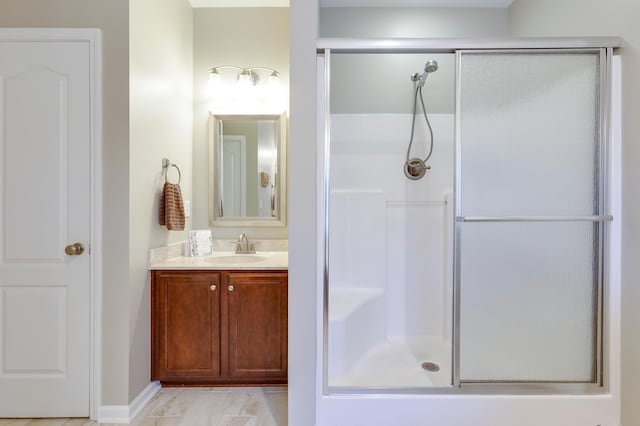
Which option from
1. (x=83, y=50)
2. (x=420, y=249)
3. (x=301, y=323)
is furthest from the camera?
(x=420, y=249)

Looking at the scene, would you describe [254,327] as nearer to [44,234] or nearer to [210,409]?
[210,409]

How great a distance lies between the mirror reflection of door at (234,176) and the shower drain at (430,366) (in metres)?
1.78

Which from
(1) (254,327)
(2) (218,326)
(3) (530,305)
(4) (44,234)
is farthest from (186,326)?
(3) (530,305)

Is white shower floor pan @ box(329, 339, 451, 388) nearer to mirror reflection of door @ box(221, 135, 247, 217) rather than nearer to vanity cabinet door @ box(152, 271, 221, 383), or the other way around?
vanity cabinet door @ box(152, 271, 221, 383)

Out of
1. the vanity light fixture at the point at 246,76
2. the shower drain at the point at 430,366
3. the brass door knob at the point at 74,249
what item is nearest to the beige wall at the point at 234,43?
the vanity light fixture at the point at 246,76

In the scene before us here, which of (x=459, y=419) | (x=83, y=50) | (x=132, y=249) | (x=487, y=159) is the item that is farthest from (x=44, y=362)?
(x=487, y=159)

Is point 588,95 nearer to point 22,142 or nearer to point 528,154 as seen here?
point 528,154

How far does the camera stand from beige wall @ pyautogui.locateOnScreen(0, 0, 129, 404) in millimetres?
1977

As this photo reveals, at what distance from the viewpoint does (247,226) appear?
284 centimetres

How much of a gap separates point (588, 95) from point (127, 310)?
2793 mm

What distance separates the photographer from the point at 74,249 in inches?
77.4

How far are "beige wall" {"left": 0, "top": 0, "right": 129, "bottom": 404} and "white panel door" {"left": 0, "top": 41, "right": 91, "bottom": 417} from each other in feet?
0.37

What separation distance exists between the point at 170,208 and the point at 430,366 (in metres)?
2.08

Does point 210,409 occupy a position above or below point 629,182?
below
